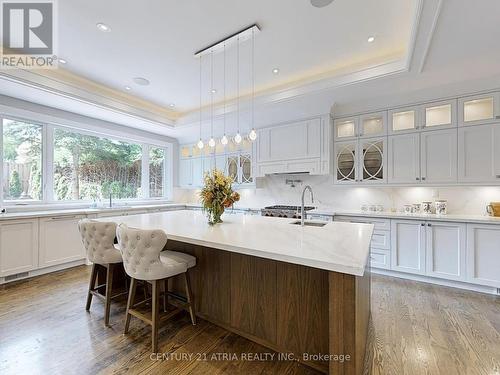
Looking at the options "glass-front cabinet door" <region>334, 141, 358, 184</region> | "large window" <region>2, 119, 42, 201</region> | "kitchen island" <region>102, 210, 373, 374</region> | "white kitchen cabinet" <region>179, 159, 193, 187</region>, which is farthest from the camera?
"white kitchen cabinet" <region>179, 159, 193, 187</region>

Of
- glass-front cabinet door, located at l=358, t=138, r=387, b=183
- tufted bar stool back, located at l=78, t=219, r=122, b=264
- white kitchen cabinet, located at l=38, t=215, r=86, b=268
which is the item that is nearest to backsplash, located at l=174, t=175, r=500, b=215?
glass-front cabinet door, located at l=358, t=138, r=387, b=183

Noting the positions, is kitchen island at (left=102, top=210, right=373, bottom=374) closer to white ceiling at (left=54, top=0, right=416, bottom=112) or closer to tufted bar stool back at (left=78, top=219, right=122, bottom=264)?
tufted bar stool back at (left=78, top=219, right=122, bottom=264)

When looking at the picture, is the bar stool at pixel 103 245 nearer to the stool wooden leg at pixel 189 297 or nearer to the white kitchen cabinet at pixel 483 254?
the stool wooden leg at pixel 189 297

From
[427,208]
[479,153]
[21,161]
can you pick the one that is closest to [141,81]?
[21,161]

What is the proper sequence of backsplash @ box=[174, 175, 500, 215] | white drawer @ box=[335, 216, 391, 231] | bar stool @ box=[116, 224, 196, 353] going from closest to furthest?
1. bar stool @ box=[116, 224, 196, 353]
2. backsplash @ box=[174, 175, 500, 215]
3. white drawer @ box=[335, 216, 391, 231]

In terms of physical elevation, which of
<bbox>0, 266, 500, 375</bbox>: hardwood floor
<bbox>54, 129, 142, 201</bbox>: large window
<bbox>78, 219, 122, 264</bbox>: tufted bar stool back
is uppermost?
<bbox>54, 129, 142, 201</bbox>: large window

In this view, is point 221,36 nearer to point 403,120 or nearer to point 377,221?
point 403,120

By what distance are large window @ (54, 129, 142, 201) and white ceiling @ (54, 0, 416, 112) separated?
4.87 feet

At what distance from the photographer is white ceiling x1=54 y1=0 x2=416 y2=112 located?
2.23 meters

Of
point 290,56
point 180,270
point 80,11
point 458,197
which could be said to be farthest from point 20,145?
point 458,197

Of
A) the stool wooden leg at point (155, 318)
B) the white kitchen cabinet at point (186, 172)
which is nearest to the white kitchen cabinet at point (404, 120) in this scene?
the stool wooden leg at point (155, 318)

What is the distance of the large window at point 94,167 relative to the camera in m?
4.27

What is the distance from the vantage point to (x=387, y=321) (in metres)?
2.32

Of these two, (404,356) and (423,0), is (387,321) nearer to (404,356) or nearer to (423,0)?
(404,356)
